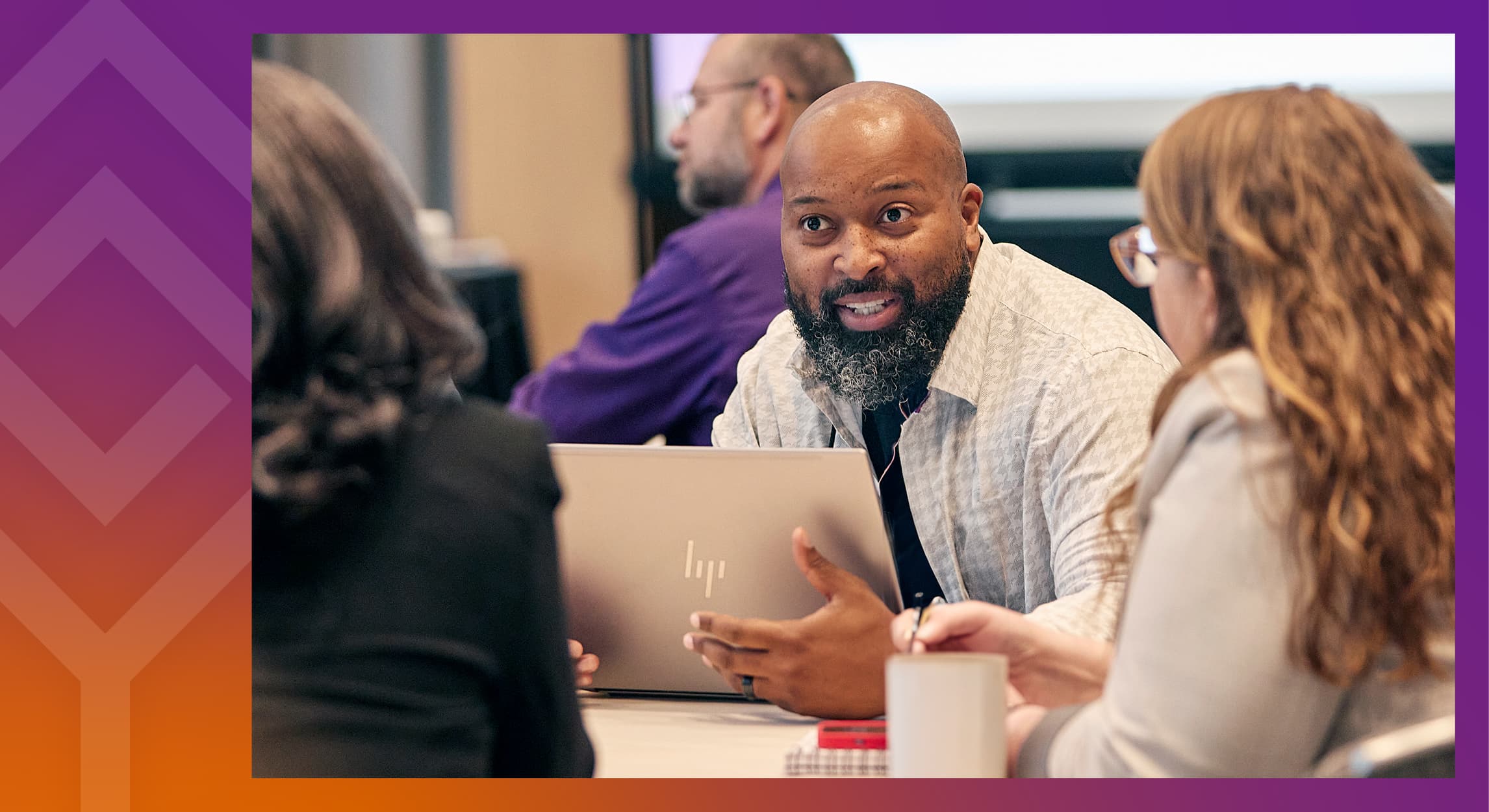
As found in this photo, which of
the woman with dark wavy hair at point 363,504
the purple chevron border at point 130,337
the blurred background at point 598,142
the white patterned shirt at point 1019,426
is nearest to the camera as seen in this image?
the woman with dark wavy hair at point 363,504

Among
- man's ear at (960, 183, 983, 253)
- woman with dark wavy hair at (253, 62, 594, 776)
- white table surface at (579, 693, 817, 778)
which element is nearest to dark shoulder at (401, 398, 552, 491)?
woman with dark wavy hair at (253, 62, 594, 776)

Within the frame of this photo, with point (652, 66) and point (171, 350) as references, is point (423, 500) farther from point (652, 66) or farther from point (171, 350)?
point (652, 66)

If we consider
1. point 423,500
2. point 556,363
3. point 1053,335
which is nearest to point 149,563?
point 423,500

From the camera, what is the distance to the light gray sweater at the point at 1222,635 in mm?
971

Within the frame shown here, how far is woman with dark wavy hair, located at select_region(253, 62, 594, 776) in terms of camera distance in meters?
1.08

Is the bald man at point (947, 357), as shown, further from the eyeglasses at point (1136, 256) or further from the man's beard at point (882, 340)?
the eyeglasses at point (1136, 256)

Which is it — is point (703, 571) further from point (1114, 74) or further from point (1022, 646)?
point (1114, 74)

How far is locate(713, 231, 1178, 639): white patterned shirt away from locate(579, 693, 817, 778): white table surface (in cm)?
42

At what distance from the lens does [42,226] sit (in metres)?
1.41

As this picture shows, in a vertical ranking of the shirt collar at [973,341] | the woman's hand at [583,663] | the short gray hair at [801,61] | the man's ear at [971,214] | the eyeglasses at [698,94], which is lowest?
the woman's hand at [583,663]

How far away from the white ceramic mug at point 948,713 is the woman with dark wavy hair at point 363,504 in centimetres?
28

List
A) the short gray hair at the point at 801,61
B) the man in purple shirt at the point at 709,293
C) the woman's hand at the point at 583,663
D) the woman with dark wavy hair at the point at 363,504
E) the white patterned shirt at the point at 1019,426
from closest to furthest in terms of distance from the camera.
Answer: the woman with dark wavy hair at the point at 363,504 < the woman's hand at the point at 583,663 < the white patterned shirt at the point at 1019,426 < the man in purple shirt at the point at 709,293 < the short gray hair at the point at 801,61

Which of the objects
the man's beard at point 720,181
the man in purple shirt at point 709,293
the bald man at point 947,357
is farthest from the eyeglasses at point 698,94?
the bald man at point 947,357

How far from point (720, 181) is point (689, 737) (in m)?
1.76
